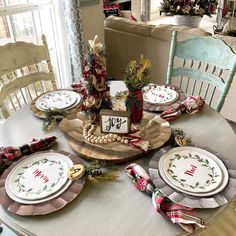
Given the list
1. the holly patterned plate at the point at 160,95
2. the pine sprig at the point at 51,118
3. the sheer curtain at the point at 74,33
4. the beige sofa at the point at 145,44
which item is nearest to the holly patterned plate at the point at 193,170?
the holly patterned plate at the point at 160,95

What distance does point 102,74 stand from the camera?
3.44ft

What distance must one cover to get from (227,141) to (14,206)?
82 centimetres

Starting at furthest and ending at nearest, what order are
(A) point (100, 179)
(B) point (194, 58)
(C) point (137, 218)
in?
1. (B) point (194, 58)
2. (A) point (100, 179)
3. (C) point (137, 218)

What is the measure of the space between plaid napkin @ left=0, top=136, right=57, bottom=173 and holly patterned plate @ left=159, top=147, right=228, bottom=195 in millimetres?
461

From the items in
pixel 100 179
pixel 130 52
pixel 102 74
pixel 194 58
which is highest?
pixel 102 74

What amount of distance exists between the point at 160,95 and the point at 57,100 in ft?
1.75

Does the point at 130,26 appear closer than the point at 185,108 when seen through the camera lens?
No

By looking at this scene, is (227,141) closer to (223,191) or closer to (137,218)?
(223,191)

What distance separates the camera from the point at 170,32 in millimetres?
2322

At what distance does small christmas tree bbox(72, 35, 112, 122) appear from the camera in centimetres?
103

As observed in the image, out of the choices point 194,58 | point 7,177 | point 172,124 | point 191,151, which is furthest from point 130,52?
point 7,177

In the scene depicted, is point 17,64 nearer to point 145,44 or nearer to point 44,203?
point 44,203

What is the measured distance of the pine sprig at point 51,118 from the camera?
1.19 m

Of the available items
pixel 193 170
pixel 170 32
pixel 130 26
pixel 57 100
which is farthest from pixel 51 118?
pixel 130 26
